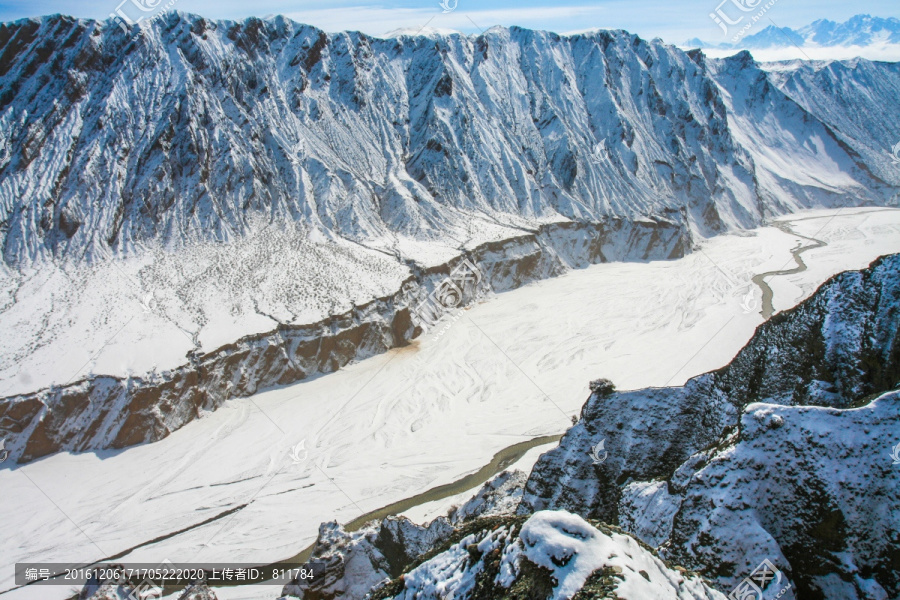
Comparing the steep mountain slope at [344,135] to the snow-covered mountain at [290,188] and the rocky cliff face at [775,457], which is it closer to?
the snow-covered mountain at [290,188]

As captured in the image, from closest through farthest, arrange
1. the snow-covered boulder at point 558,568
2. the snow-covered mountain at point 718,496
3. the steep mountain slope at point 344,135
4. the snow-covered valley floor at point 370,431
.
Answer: the snow-covered boulder at point 558,568 → the snow-covered mountain at point 718,496 → the snow-covered valley floor at point 370,431 → the steep mountain slope at point 344,135

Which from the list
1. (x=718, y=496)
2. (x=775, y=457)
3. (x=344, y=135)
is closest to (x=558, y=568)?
(x=718, y=496)

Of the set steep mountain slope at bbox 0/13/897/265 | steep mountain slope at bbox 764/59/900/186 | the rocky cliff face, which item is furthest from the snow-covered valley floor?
steep mountain slope at bbox 764/59/900/186

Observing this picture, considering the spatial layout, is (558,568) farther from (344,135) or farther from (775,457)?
(344,135)

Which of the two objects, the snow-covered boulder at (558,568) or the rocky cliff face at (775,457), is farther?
the rocky cliff face at (775,457)

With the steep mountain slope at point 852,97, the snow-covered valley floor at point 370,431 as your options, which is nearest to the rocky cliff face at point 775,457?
the snow-covered valley floor at point 370,431
